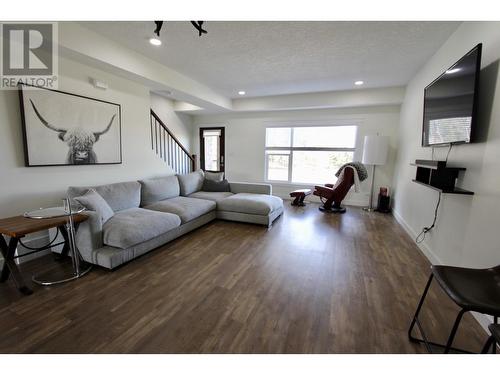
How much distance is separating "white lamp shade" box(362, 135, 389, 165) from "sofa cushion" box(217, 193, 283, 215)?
248cm

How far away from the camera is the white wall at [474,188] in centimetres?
170

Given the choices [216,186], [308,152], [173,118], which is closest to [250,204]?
[216,186]

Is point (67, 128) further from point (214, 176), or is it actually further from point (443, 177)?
point (443, 177)

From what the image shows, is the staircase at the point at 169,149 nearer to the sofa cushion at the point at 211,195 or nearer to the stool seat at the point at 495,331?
the sofa cushion at the point at 211,195

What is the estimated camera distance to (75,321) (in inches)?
64.9

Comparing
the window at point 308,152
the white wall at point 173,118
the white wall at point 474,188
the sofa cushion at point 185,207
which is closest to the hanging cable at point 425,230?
the white wall at point 474,188

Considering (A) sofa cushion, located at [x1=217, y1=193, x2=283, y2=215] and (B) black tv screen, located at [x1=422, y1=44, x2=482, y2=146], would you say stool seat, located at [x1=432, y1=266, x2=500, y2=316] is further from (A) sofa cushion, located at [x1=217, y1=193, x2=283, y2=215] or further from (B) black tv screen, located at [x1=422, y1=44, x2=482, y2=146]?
(A) sofa cushion, located at [x1=217, y1=193, x2=283, y2=215]

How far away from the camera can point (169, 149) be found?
5.23 metres

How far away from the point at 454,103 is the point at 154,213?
351 centimetres

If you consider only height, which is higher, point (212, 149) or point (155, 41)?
point (155, 41)

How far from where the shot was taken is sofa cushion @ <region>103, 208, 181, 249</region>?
238 centimetres

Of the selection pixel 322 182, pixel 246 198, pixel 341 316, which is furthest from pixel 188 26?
pixel 322 182

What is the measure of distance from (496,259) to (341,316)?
115cm
